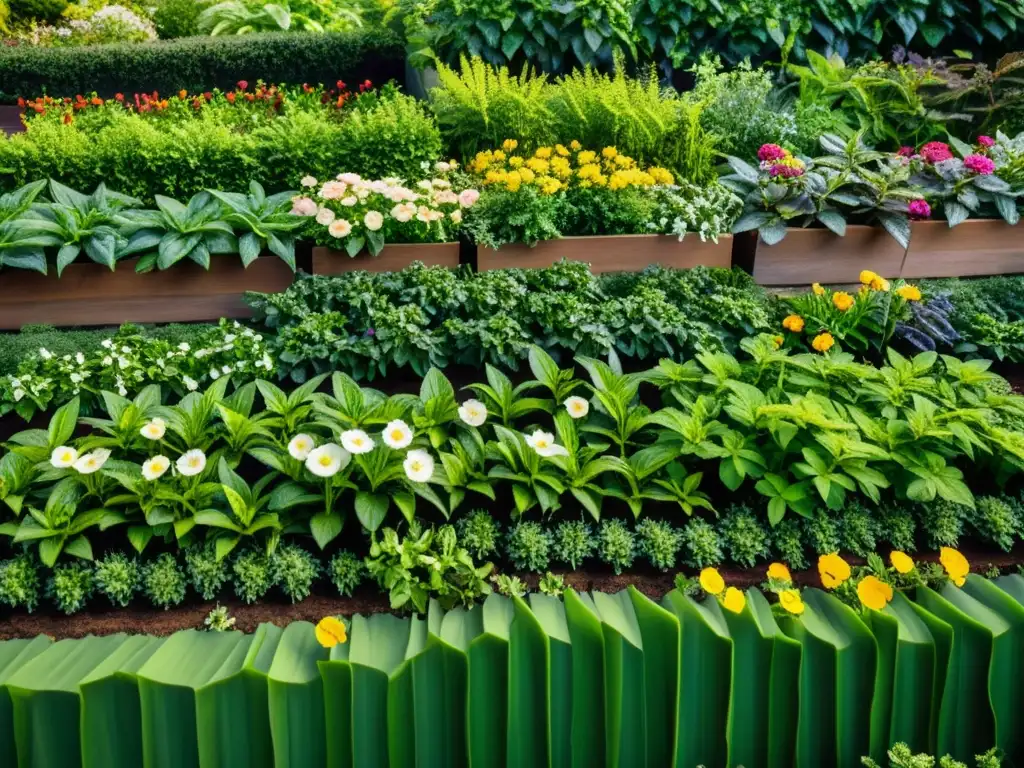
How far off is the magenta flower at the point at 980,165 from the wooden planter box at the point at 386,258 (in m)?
2.89

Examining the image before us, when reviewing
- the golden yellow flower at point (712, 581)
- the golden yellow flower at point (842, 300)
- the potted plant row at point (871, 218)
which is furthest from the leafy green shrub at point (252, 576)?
the potted plant row at point (871, 218)

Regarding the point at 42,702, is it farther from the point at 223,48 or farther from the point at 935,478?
the point at 223,48

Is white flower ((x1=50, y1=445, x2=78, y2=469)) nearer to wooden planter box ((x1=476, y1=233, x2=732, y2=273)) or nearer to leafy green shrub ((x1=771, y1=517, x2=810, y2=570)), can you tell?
wooden planter box ((x1=476, y1=233, x2=732, y2=273))

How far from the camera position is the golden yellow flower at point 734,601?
2.16m

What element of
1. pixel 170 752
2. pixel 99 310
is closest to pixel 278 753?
pixel 170 752

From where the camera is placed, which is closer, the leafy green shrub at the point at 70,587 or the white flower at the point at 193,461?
the leafy green shrub at the point at 70,587

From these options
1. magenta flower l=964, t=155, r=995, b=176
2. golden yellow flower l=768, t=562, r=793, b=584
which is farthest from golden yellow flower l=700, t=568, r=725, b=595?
magenta flower l=964, t=155, r=995, b=176

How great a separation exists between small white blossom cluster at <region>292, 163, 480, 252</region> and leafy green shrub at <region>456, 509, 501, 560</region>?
1598mm

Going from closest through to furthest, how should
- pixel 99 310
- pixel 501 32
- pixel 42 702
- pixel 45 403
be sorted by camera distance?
pixel 42 702, pixel 45 403, pixel 99 310, pixel 501 32

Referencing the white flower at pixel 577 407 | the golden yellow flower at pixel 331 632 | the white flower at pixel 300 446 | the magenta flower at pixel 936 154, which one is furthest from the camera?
the magenta flower at pixel 936 154

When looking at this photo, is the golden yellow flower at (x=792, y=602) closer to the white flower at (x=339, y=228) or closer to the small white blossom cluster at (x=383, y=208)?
the small white blossom cluster at (x=383, y=208)

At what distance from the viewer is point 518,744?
203 cm

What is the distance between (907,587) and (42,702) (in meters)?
2.50

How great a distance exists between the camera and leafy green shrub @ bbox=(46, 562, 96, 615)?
2.47 m
